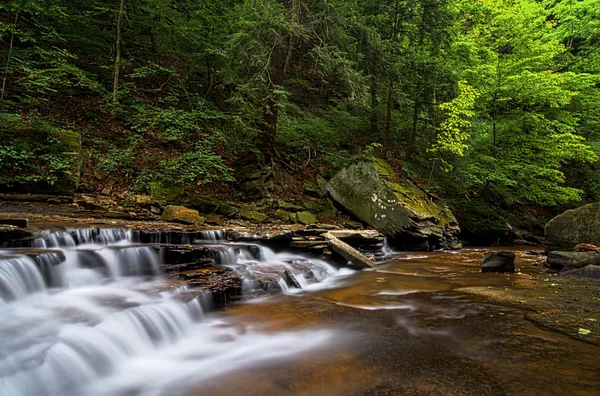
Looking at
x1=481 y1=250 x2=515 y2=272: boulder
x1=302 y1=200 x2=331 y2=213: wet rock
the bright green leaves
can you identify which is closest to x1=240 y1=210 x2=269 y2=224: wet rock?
x1=302 y1=200 x2=331 y2=213: wet rock

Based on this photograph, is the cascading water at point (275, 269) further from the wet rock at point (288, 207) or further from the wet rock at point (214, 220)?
the wet rock at point (288, 207)

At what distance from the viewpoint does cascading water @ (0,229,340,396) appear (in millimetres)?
2660

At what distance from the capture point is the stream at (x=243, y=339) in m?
2.53

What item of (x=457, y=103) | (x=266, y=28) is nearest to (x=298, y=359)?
(x=266, y=28)

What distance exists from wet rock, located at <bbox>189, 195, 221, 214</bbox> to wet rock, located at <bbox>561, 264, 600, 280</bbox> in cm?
837

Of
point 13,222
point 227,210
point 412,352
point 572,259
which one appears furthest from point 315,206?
point 412,352

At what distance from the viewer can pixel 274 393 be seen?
→ 7.99ft

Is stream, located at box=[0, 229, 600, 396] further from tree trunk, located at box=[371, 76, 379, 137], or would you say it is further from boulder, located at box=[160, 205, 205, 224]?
tree trunk, located at box=[371, 76, 379, 137]

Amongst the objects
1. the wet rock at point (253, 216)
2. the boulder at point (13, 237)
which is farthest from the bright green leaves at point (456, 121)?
the boulder at point (13, 237)

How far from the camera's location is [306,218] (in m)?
10.1

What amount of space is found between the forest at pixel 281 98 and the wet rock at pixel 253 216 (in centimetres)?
100

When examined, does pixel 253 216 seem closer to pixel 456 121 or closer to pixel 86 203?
pixel 86 203

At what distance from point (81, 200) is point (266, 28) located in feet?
21.9

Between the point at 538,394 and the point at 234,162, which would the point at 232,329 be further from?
the point at 234,162
